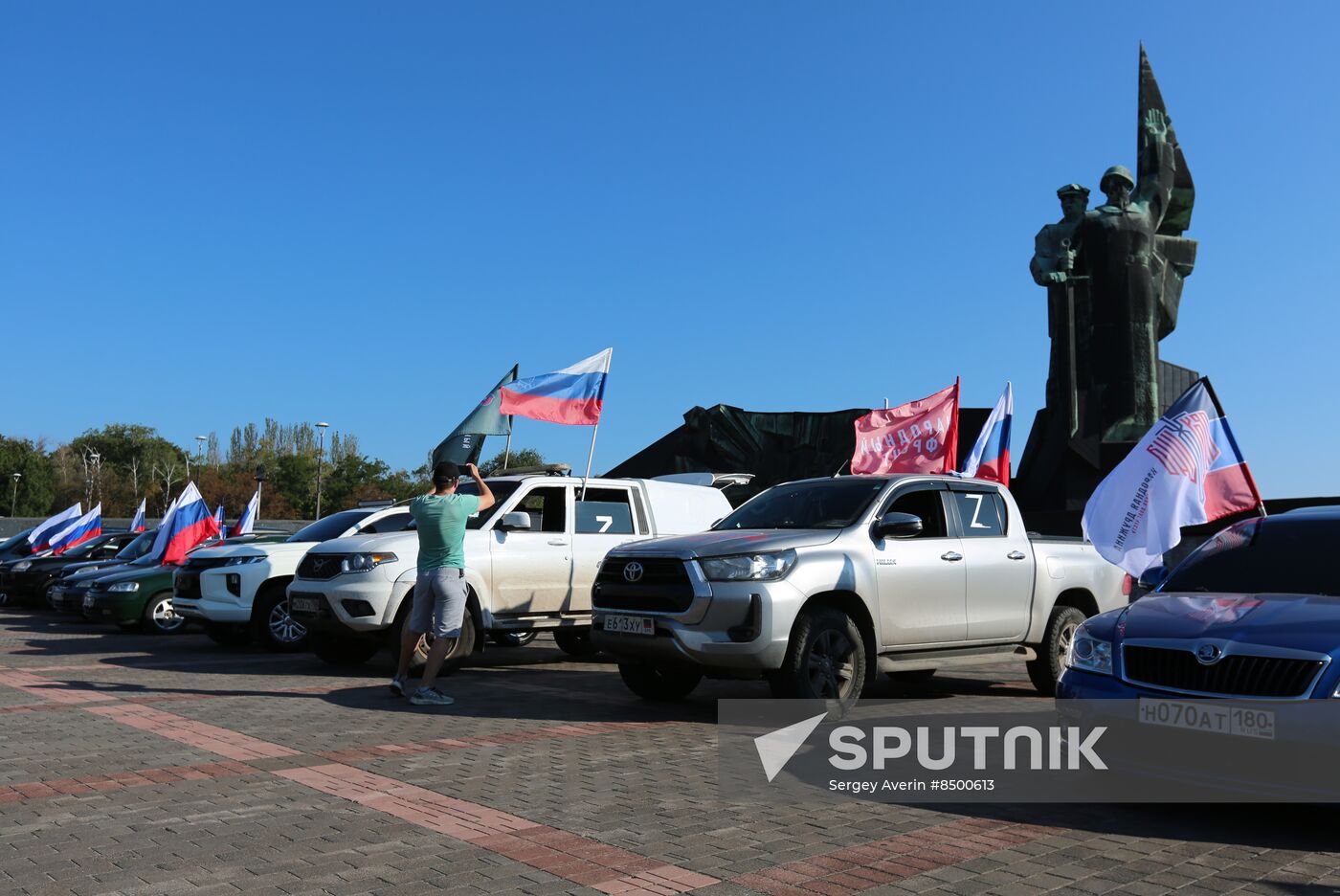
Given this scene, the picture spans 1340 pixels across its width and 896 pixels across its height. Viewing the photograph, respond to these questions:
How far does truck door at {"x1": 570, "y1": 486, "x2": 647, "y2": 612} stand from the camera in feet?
39.4

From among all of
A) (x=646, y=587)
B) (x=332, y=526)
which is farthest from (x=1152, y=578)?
(x=332, y=526)

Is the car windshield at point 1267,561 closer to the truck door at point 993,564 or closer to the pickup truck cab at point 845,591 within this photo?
the pickup truck cab at point 845,591

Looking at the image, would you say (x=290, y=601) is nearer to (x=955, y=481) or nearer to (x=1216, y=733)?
(x=955, y=481)

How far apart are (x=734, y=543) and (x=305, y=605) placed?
5.20 meters

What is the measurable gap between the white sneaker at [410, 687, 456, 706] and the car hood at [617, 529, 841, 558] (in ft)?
6.04

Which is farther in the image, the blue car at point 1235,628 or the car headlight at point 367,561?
the car headlight at point 367,561

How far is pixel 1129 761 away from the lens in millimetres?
5469

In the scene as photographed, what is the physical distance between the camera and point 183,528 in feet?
59.6

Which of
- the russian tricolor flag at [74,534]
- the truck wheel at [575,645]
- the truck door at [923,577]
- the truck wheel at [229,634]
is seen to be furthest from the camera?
the russian tricolor flag at [74,534]

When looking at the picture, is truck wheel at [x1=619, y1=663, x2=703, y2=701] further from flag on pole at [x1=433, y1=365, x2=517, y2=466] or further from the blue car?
flag on pole at [x1=433, y1=365, x2=517, y2=466]

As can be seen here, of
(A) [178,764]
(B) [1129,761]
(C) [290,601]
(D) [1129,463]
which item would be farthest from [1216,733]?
(C) [290,601]

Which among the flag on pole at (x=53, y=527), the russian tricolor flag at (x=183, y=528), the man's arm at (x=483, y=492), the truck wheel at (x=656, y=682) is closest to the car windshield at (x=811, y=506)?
the truck wheel at (x=656, y=682)

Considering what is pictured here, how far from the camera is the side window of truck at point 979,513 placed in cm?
955

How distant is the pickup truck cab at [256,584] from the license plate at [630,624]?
5.54 metres
